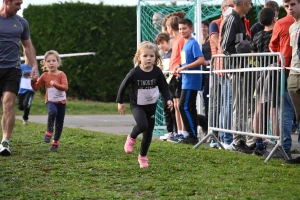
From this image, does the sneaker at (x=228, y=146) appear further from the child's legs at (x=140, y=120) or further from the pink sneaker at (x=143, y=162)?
the pink sneaker at (x=143, y=162)

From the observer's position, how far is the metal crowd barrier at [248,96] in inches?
362

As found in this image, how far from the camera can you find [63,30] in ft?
82.0

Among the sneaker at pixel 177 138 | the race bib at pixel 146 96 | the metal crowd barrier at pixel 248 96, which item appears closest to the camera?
the race bib at pixel 146 96

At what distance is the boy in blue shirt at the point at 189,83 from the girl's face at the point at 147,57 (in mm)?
3053

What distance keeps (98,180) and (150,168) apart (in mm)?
1005

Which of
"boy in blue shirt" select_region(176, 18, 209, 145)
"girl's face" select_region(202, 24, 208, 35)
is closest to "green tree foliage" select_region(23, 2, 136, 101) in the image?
"girl's face" select_region(202, 24, 208, 35)

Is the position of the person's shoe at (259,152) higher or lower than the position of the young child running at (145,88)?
lower

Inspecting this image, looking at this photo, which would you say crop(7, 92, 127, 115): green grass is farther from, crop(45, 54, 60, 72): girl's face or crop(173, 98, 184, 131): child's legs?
crop(45, 54, 60, 72): girl's face

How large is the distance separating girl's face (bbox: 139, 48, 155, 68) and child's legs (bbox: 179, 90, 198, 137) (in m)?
3.09

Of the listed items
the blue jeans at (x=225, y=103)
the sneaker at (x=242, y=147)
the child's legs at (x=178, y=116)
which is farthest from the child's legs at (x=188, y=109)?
the sneaker at (x=242, y=147)

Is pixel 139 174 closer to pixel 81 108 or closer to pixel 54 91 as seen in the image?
pixel 54 91

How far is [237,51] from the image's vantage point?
395 inches

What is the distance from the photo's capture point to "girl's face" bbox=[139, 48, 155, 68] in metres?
8.59

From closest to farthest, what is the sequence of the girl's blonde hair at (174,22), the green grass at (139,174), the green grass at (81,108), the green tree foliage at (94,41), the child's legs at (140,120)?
the green grass at (139,174) → the child's legs at (140,120) → the girl's blonde hair at (174,22) → the green grass at (81,108) → the green tree foliage at (94,41)
